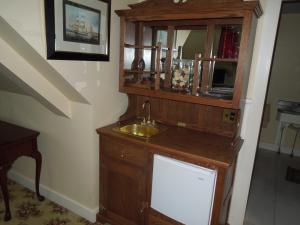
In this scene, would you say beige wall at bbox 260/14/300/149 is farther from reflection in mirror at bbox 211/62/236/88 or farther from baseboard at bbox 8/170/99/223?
baseboard at bbox 8/170/99/223

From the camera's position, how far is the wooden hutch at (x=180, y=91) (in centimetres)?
148

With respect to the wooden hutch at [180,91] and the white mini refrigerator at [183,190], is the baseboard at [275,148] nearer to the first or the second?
the wooden hutch at [180,91]

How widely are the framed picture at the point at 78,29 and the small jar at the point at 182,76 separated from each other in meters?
0.59

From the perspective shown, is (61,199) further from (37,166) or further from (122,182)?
(122,182)

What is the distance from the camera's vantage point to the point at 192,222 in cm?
155

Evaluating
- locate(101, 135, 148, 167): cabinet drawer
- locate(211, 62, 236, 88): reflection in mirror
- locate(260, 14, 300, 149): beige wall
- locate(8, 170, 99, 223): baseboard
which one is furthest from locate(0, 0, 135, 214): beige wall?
locate(260, 14, 300, 149): beige wall

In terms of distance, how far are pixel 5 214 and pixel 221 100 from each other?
82.3 inches

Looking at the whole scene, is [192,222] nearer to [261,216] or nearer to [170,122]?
[170,122]

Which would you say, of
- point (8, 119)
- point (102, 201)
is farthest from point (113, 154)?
point (8, 119)

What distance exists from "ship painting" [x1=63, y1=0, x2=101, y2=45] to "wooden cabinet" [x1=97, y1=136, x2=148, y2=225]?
793 millimetres

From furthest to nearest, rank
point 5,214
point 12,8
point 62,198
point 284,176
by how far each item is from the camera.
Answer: point 284,176, point 62,198, point 5,214, point 12,8

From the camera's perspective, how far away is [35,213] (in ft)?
6.96

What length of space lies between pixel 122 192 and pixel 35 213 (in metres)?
0.93

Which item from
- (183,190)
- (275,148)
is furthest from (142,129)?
(275,148)
